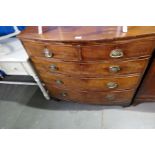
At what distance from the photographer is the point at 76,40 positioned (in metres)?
0.88

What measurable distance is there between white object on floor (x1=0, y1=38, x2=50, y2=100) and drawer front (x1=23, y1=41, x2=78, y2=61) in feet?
0.67

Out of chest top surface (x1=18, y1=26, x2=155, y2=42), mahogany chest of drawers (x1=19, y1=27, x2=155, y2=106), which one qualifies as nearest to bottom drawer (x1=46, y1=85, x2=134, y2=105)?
mahogany chest of drawers (x1=19, y1=27, x2=155, y2=106)

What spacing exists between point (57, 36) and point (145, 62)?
0.60 m

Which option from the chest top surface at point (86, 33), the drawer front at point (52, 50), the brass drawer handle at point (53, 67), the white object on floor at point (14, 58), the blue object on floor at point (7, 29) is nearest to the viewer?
the chest top surface at point (86, 33)

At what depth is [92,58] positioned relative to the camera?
1.00 metres

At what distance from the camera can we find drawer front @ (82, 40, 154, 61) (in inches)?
34.9

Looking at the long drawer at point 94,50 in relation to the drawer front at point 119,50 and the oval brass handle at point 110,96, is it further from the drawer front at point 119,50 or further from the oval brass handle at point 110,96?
the oval brass handle at point 110,96

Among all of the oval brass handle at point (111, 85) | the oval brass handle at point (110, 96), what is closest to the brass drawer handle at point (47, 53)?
A: the oval brass handle at point (111, 85)

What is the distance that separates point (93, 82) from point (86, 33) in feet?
1.44

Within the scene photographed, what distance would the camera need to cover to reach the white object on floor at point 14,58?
4.20 feet

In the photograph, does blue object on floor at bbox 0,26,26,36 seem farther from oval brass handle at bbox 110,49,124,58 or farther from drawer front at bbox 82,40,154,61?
oval brass handle at bbox 110,49,124,58

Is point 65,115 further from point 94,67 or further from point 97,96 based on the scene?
point 94,67
